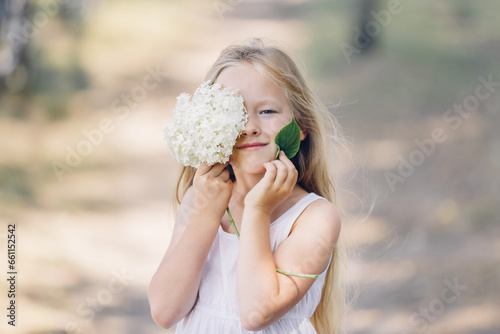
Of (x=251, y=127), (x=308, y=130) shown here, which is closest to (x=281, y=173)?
(x=251, y=127)

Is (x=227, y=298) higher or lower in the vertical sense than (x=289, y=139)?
lower

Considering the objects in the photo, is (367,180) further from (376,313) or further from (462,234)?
(376,313)

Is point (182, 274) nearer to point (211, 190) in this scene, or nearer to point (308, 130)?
point (211, 190)

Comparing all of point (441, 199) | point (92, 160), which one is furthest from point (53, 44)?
point (441, 199)

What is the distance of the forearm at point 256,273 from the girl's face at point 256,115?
225 mm

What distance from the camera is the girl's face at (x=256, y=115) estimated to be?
7.80ft

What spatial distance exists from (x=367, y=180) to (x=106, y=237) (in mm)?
3410

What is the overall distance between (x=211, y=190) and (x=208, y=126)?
0.28 m

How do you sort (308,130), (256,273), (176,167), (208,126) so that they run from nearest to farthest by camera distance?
1. (256,273)
2. (208,126)
3. (308,130)
4. (176,167)

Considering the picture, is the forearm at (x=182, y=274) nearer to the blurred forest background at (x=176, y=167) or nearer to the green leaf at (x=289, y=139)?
the green leaf at (x=289, y=139)

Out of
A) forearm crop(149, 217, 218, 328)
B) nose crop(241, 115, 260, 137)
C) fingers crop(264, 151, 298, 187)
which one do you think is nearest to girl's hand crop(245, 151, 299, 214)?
fingers crop(264, 151, 298, 187)

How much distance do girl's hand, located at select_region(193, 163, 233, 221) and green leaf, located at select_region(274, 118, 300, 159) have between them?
273 mm

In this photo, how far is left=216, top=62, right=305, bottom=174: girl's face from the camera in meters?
2.38

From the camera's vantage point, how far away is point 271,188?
2.28 meters
